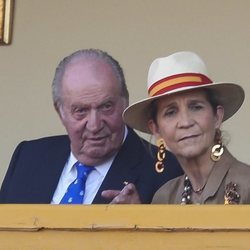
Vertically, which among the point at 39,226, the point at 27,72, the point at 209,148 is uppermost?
the point at 27,72

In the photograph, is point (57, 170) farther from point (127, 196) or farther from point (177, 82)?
point (177, 82)

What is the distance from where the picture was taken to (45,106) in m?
5.10

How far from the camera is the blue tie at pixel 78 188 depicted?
4.04 meters

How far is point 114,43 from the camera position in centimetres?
503

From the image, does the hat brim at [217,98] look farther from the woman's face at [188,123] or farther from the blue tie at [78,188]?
the blue tie at [78,188]

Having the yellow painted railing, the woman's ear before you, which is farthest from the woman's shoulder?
the yellow painted railing

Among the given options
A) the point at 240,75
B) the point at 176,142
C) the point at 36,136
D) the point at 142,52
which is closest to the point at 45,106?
the point at 36,136

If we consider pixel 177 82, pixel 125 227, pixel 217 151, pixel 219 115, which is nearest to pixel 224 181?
pixel 217 151

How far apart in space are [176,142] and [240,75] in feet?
4.72

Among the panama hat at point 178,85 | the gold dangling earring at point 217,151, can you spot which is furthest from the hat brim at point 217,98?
the gold dangling earring at point 217,151

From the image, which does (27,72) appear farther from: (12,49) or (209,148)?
(209,148)

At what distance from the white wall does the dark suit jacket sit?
2.12 ft

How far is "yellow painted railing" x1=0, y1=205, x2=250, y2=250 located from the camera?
3004 mm

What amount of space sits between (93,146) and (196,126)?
2.25ft
